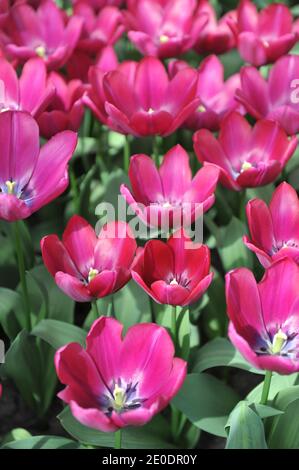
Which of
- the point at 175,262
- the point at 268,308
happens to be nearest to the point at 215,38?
the point at 175,262

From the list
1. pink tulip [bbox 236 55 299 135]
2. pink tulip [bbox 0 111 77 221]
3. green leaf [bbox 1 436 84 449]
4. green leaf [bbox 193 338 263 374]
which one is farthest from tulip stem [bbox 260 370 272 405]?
pink tulip [bbox 236 55 299 135]

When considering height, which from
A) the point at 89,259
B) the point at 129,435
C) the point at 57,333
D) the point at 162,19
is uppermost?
the point at 162,19

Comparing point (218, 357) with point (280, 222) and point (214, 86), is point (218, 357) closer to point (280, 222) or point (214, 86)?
point (280, 222)

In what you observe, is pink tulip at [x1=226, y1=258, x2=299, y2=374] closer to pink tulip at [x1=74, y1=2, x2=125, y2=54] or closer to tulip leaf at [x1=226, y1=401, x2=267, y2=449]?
tulip leaf at [x1=226, y1=401, x2=267, y2=449]

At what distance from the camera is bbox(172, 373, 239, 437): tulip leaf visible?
4.46 feet

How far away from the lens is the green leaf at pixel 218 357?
1399mm

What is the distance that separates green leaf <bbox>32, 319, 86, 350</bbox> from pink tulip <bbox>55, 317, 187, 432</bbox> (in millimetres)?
235

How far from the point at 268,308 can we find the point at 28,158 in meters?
0.53

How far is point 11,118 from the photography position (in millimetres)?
1418

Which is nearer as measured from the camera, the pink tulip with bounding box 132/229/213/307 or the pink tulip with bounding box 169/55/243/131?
the pink tulip with bounding box 132/229/213/307

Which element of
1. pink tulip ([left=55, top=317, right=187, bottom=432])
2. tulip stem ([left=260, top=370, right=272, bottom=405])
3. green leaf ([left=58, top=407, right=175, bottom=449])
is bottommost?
green leaf ([left=58, top=407, right=175, bottom=449])

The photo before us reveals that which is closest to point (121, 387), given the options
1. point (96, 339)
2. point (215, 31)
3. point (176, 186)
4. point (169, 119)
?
point (96, 339)

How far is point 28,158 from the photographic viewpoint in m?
1.45

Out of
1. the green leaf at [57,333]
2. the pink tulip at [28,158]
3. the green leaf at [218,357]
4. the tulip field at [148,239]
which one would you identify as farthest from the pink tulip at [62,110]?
the green leaf at [218,357]
